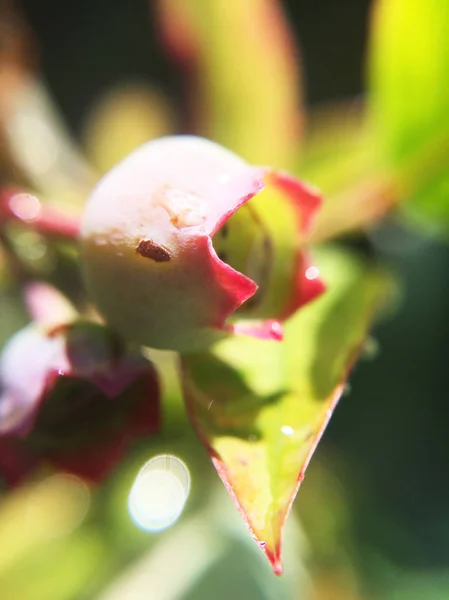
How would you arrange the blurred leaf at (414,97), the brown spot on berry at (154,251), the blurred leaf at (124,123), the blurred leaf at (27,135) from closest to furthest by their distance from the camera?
the brown spot on berry at (154,251)
the blurred leaf at (414,97)
the blurred leaf at (27,135)
the blurred leaf at (124,123)

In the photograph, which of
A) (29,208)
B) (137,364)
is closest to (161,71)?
(29,208)

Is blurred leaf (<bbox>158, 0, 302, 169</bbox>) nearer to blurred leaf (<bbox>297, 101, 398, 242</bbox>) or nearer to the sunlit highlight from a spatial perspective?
blurred leaf (<bbox>297, 101, 398, 242</bbox>)

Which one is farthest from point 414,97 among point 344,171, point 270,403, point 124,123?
point 124,123

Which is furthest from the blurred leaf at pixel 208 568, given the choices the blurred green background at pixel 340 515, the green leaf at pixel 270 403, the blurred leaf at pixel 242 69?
the blurred leaf at pixel 242 69

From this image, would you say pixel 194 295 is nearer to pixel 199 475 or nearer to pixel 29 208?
pixel 29 208

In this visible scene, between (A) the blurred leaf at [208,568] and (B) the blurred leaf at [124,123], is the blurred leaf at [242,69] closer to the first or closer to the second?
(B) the blurred leaf at [124,123]

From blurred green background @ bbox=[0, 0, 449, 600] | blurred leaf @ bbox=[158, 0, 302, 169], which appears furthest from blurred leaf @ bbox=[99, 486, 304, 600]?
blurred leaf @ bbox=[158, 0, 302, 169]

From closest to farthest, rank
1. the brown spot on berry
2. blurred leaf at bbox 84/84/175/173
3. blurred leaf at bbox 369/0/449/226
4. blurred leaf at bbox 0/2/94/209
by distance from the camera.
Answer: the brown spot on berry < blurred leaf at bbox 369/0/449/226 < blurred leaf at bbox 0/2/94/209 < blurred leaf at bbox 84/84/175/173
